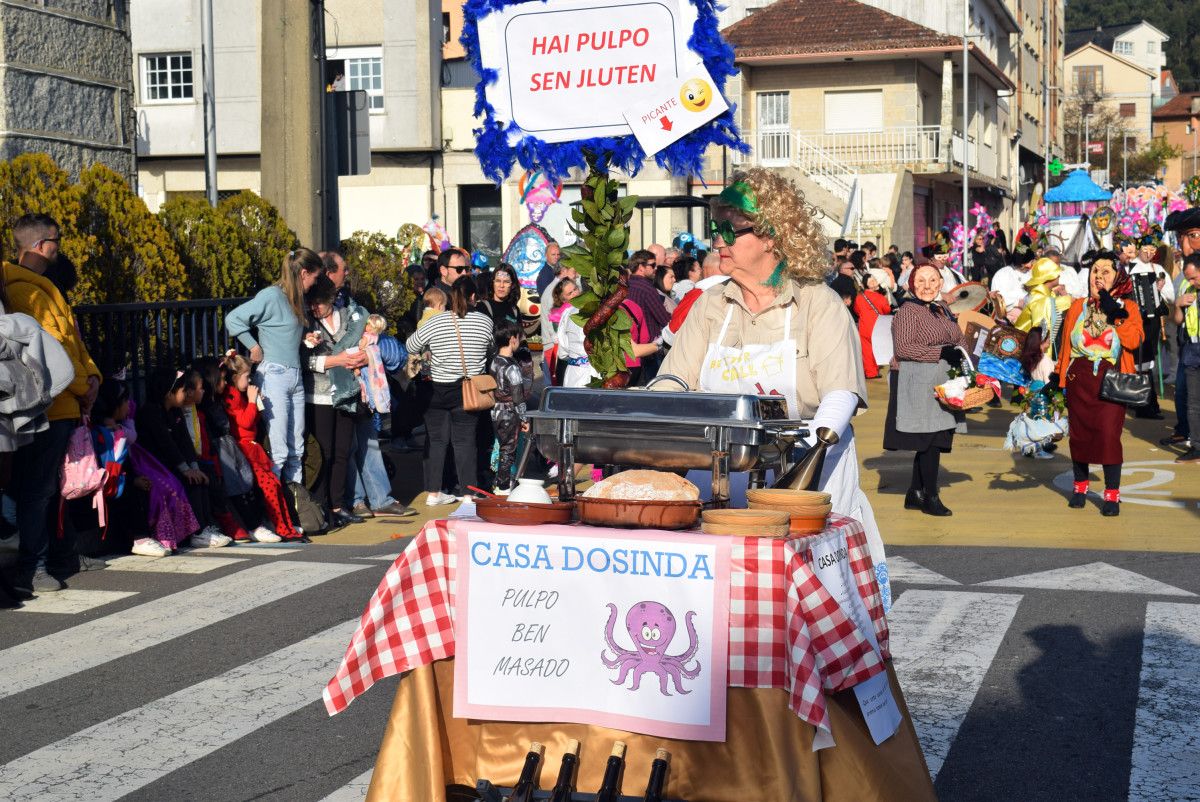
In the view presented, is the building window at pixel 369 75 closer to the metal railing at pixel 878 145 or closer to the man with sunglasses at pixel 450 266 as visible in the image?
the metal railing at pixel 878 145

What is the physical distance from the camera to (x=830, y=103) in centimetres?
4297

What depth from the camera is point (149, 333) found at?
10688 millimetres

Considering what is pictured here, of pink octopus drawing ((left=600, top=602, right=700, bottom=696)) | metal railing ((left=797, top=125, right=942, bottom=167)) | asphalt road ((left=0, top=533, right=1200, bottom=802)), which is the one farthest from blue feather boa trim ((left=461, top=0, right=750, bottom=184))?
metal railing ((left=797, top=125, right=942, bottom=167))

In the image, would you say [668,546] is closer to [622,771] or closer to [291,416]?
[622,771]

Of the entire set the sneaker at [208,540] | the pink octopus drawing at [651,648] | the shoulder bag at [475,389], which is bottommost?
the sneaker at [208,540]

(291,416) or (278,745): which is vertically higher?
(291,416)

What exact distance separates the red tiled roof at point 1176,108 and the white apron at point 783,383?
141m

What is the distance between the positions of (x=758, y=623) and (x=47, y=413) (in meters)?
5.85

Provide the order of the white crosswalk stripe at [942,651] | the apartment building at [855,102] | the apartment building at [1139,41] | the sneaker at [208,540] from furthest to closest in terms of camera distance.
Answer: the apartment building at [1139,41] < the apartment building at [855,102] < the sneaker at [208,540] < the white crosswalk stripe at [942,651]

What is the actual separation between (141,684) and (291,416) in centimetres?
416

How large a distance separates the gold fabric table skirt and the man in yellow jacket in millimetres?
4921

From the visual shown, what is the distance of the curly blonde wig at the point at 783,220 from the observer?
16.8 ft

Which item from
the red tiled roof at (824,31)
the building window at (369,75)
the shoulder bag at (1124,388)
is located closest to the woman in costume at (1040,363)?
the shoulder bag at (1124,388)

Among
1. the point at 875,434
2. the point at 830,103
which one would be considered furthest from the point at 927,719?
the point at 830,103
